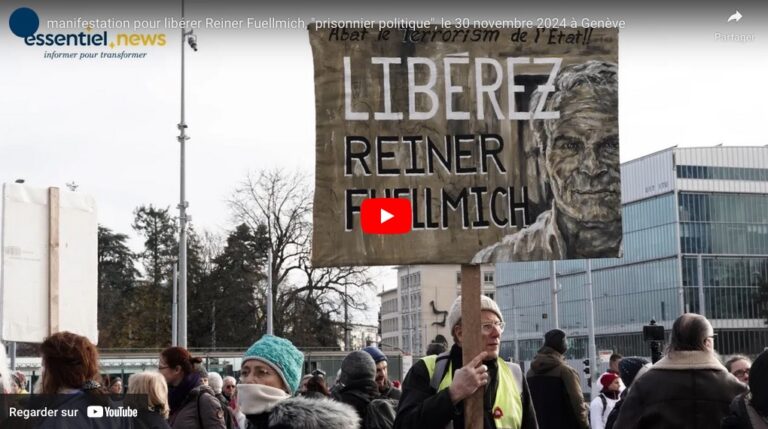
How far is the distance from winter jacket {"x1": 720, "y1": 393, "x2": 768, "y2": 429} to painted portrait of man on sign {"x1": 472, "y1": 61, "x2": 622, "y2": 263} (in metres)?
0.90

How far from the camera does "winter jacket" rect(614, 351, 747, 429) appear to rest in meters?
6.23

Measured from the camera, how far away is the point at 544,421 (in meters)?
10.5

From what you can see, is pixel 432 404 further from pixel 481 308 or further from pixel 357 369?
pixel 357 369

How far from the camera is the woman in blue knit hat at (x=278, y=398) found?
185 inches

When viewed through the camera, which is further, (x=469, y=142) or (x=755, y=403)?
(x=469, y=142)

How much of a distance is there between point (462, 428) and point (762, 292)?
295 feet

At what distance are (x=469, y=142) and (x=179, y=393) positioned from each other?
3223mm

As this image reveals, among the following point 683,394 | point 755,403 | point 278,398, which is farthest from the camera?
point 683,394

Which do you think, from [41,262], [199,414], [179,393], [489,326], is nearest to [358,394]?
[199,414]

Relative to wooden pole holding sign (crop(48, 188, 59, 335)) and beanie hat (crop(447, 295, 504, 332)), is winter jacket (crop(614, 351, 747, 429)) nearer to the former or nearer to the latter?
beanie hat (crop(447, 295, 504, 332))

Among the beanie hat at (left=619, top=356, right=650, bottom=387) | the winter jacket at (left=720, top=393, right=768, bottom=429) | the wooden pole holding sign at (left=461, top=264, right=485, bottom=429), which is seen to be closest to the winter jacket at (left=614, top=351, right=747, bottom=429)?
the winter jacket at (left=720, top=393, right=768, bottom=429)

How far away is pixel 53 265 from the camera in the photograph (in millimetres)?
7543

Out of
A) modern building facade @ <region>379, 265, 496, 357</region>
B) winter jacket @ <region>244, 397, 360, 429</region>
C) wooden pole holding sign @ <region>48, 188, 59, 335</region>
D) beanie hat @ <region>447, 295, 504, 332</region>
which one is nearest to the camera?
winter jacket @ <region>244, 397, 360, 429</region>

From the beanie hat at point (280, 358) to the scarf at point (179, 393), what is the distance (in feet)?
9.17
